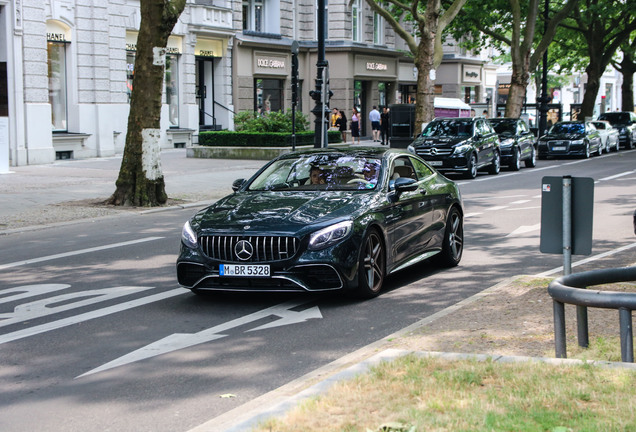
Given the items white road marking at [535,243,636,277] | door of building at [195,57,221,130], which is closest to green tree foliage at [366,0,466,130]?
door of building at [195,57,221,130]

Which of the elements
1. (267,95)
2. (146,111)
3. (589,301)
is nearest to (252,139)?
(267,95)

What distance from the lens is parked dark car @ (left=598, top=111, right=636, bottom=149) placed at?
45156mm

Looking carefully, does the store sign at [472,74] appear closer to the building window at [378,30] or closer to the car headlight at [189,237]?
the building window at [378,30]

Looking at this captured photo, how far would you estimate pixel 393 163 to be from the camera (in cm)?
1025

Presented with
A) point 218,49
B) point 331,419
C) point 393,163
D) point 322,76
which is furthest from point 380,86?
point 331,419

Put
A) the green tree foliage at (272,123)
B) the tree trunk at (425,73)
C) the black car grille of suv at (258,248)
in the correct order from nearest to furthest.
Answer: the black car grille of suv at (258,248), the tree trunk at (425,73), the green tree foliage at (272,123)

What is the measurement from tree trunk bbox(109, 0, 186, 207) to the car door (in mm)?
8254

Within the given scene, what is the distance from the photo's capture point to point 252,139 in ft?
A: 106

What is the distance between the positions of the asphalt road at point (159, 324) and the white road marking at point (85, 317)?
0.06ft

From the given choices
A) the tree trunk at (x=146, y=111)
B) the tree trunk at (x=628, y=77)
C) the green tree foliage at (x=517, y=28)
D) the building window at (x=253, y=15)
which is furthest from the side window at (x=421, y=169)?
the tree trunk at (x=628, y=77)

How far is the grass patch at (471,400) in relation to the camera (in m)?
4.70

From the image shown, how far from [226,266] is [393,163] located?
257 cm

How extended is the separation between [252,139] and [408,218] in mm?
22660

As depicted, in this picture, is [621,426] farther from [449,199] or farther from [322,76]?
[322,76]
